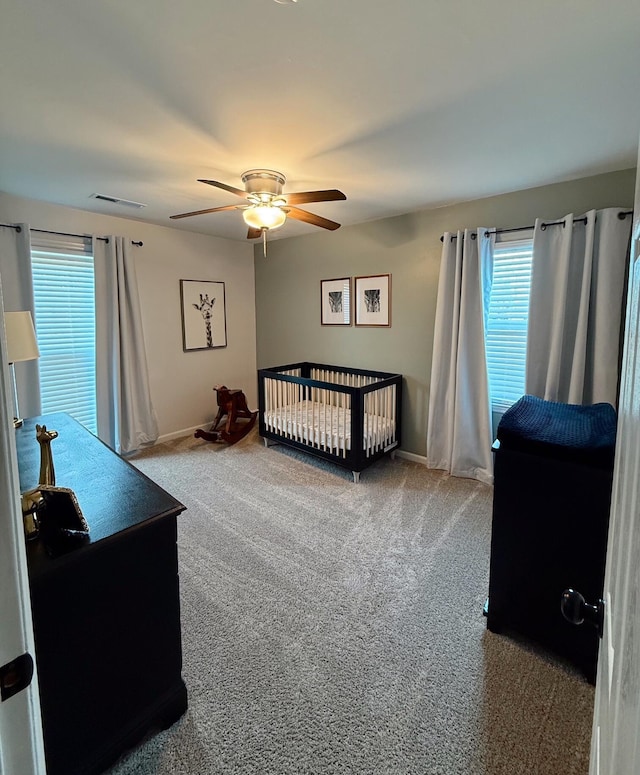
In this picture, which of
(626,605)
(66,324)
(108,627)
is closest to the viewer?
(626,605)

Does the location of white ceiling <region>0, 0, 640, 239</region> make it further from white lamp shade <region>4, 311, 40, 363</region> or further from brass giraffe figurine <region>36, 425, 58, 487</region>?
brass giraffe figurine <region>36, 425, 58, 487</region>

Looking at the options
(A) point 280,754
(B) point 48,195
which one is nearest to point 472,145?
(A) point 280,754

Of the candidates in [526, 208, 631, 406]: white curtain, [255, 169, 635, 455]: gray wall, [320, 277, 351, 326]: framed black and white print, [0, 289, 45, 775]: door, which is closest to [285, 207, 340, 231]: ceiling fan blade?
[255, 169, 635, 455]: gray wall

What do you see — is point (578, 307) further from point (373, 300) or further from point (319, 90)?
point (319, 90)

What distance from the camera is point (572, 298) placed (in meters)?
2.75

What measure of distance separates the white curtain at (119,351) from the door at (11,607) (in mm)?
3482

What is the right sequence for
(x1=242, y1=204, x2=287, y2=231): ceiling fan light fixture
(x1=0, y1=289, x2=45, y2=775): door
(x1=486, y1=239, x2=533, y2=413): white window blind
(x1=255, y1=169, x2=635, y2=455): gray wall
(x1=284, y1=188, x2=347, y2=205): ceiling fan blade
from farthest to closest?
(x1=486, y1=239, x2=533, y2=413): white window blind < (x1=255, y1=169, x2=635, y2=455): gray wall < (x1=242, y1=204, x2=287, y2=231): ceiling fan light fixture < (x1=284, y1=188, x2=347, y2=205): ceiling fan blade < (x1=0, y1=289, x2=45, y2=775): door

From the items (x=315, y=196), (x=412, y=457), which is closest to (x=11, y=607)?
(x=315, y=196)

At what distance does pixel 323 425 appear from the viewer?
3.60 meters

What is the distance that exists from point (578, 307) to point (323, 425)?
2198mm

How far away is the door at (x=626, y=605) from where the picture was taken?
1.50 ft

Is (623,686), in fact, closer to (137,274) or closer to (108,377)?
(108,377)

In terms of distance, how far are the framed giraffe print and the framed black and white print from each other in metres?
1.30

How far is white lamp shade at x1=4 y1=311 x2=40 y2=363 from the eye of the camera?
1.91 meters
